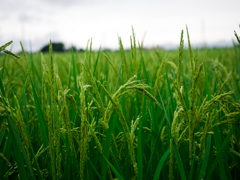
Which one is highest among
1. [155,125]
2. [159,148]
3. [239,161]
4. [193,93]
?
[193,93]

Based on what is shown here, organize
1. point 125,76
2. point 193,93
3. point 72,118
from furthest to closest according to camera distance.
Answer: point 125,76
point 72,118
point 193,93

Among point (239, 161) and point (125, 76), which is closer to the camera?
point (239, 161)

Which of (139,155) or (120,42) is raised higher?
(120,42)

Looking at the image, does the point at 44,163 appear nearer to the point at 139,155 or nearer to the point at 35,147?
the point at 35,147

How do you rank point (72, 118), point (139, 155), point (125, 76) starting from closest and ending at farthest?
point (139, 155)
point (72, 118)
point (125, 76)

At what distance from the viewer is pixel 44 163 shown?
90 centimetres

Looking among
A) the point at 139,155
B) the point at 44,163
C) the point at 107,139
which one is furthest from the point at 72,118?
the point at 139,155

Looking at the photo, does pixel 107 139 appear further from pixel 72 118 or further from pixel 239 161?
pixel 239 161

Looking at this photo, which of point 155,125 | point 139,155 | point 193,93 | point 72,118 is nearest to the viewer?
point 193,93

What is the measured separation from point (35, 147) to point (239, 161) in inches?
43.1

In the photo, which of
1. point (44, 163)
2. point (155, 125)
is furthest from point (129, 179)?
point (44, 163)

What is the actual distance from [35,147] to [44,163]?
9.2 inches

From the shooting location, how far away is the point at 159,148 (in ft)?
2.95

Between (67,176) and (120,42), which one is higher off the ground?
(120,42)
